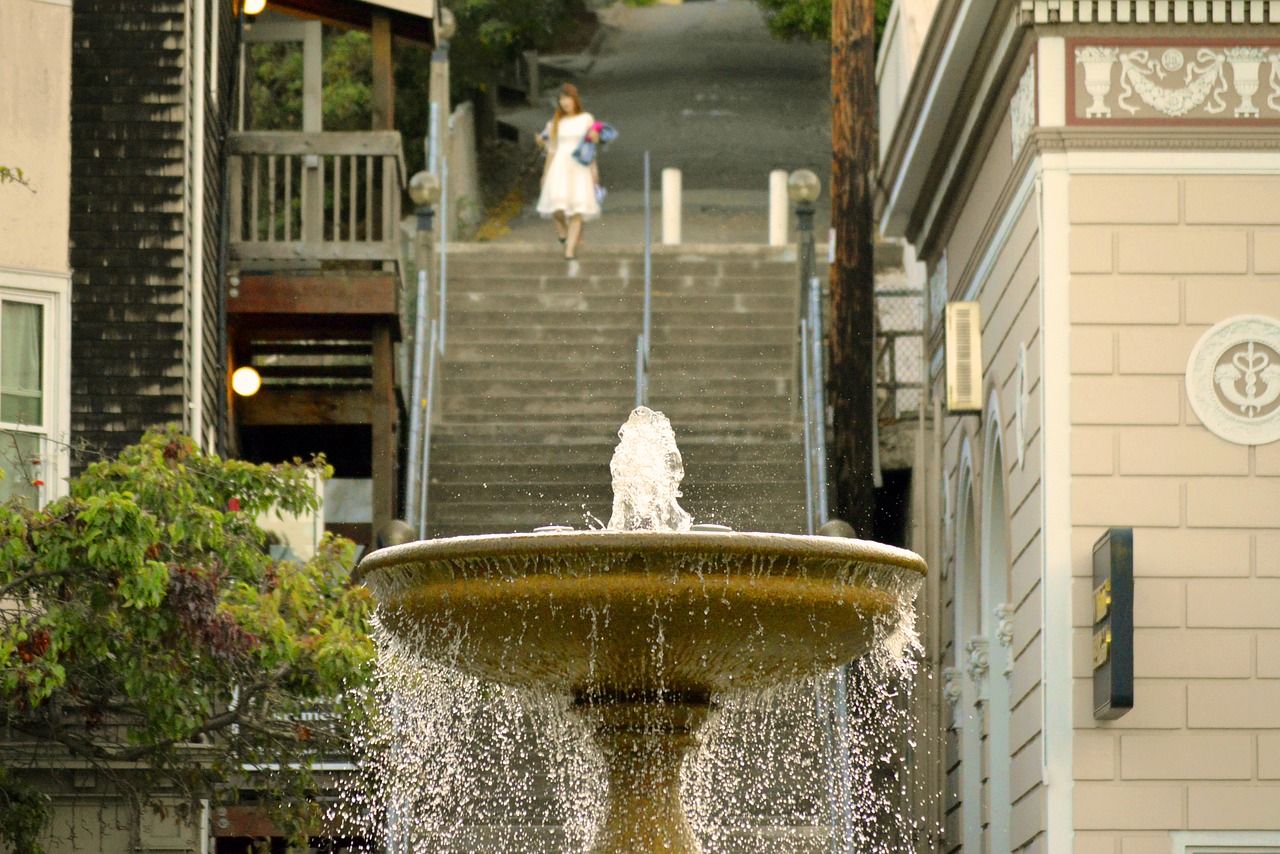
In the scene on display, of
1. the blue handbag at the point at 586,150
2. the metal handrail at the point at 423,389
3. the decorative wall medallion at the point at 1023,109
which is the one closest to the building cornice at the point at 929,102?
the decorative wall medallion at the point at 1023,109

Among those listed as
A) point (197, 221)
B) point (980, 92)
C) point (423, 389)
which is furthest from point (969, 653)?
point (197, 221)

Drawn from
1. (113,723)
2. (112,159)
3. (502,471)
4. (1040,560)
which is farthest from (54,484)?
(1040,560)

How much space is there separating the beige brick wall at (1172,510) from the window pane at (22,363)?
6.86 metres

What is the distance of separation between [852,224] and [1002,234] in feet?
15.1

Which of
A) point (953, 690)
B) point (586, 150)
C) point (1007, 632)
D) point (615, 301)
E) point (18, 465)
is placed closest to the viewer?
point (18, 465)

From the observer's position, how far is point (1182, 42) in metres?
13.1

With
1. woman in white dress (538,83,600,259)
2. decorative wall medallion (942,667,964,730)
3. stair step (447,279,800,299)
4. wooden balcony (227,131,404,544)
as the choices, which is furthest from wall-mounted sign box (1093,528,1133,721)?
woman in white dress (538,83,600,259)

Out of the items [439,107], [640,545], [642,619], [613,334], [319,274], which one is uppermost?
[439,107]

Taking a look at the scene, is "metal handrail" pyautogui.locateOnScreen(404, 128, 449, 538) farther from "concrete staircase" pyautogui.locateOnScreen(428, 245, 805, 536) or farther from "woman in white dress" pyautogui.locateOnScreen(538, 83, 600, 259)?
"woman in white dress" pyautogui.locateOnScreen(538, 83, 600, 259)

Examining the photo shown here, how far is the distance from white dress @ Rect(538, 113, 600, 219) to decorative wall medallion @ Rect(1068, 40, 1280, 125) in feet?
33.4

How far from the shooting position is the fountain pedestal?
29.2 ft

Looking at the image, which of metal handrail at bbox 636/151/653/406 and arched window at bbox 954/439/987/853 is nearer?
arched window at bbox 954/439/987/853

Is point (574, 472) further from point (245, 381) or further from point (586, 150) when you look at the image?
point (586, 150)

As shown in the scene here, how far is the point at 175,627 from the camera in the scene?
1199 centimetres
